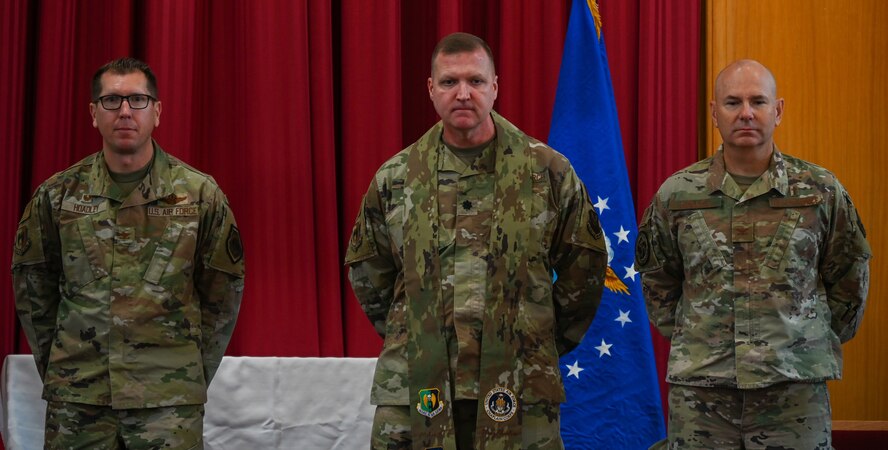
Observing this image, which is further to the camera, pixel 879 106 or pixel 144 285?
pixel 879 106

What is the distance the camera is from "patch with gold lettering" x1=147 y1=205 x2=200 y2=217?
324cm

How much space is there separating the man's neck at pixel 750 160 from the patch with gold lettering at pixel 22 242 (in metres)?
2.19

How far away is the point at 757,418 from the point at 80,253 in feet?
6.81

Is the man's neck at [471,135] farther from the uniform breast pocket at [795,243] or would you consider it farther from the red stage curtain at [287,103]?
the red stage curtain at [287,103]

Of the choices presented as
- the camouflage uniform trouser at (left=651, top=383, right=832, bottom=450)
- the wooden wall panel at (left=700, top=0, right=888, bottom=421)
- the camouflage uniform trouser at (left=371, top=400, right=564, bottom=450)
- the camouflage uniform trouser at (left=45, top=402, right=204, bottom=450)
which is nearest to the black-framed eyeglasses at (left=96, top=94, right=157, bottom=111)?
the camouflage uniform trouser at (left=45, top=402, right=204, bottom=450)

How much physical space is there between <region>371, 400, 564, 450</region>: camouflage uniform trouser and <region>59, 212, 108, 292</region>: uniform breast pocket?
1.00 metres

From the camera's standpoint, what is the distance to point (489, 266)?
9.32ft

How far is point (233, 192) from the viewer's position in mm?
4715

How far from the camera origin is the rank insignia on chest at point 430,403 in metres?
2.77

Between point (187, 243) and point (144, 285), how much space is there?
179 millimetres

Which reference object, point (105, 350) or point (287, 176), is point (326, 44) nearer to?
point (287, 176)

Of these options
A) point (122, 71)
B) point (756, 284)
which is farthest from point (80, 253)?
point (756, 284)

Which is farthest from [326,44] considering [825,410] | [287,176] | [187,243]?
[825,410]

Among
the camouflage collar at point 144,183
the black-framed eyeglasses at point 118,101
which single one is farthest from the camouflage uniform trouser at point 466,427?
the black-framed eyeglasses at point 118,101
